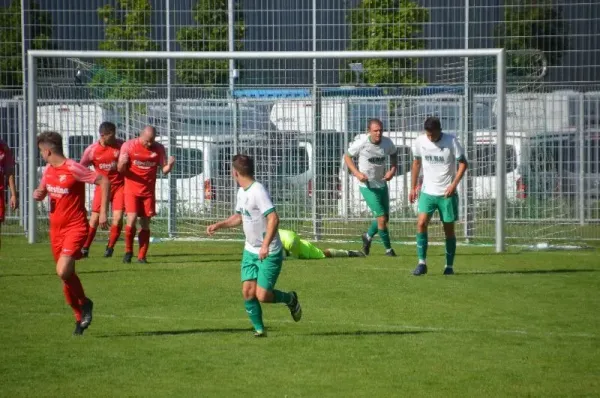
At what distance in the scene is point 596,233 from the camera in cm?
2341

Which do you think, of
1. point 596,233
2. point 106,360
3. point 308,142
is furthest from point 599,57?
point 106,360

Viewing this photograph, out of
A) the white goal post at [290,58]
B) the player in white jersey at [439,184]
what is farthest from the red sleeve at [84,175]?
the white goal post at [290,58]

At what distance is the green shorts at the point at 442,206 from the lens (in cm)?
1658

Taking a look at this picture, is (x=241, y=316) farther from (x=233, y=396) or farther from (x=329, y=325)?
(x=233, y=396)

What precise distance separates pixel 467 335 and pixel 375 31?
1259cm

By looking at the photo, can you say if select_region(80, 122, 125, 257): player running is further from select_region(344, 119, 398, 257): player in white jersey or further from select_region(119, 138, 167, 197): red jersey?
select_region(344, 119, 398, 257): player in white jersey

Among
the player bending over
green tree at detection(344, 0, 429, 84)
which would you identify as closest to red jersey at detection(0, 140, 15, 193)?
the player bending over

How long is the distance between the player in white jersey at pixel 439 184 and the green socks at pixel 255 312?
562 cm

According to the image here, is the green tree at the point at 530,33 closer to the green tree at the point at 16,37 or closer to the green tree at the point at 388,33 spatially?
the green tree at the point at 388,33

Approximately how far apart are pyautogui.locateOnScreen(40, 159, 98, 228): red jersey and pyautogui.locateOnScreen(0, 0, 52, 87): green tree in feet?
41.7

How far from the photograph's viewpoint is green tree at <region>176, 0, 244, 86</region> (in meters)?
23.8

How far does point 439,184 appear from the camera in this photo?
54.7 feet

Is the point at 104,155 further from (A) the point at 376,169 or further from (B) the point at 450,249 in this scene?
(B) the point at 450,249

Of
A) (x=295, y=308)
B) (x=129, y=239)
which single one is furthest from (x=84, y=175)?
(x=129, y=239)
